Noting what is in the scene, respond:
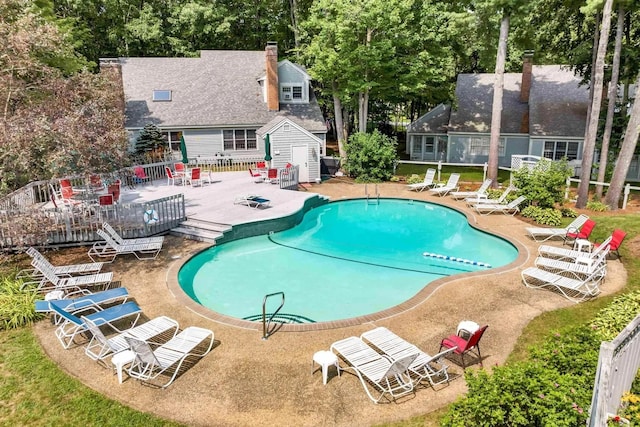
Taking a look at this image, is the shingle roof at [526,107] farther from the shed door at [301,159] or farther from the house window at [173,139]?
the house window at [173,139]

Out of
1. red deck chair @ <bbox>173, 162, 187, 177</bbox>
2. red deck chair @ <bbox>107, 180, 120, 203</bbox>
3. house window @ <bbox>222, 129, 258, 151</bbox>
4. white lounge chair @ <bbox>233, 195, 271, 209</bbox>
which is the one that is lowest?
white lounge chair @ <bbox>233, 195, 271, 209</bbox>

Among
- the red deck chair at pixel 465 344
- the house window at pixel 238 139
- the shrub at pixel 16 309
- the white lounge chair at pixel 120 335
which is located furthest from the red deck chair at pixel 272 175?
the red deck chair at pixel 465 344

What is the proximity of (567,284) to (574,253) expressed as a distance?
2.57m

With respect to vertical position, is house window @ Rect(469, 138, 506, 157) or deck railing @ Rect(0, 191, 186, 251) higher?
house window @ Rect(469, 138, 506, 157)

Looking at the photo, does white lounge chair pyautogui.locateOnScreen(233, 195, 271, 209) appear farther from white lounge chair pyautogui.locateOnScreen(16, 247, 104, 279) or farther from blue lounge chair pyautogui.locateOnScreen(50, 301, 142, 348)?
blue lounge chair pyautogui.locateOnScreen(50, 301, 142, 348)

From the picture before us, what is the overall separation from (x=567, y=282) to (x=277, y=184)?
642 inches

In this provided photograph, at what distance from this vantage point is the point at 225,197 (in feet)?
69.7

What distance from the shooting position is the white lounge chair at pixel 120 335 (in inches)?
328

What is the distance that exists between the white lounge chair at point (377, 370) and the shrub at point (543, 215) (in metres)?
13.1

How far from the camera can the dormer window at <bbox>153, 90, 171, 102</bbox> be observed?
30.9 meters

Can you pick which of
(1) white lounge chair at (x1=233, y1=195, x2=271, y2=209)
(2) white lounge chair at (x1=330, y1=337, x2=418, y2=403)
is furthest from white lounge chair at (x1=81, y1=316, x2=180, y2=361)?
(1) white lounge chair at (x1=233, y1=195, x2=271, y2=209)

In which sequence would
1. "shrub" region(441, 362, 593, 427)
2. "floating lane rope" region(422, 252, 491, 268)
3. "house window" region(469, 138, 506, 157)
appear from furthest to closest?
"house window" region(469, 138, 506, 157), "floating lane rope" region(422, 252, 491, 268), "shrub" region(441, 362, 593, 427)

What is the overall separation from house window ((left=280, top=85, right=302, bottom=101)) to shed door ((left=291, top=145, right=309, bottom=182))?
315 inches

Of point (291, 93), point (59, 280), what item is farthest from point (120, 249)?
point (291, 93)
